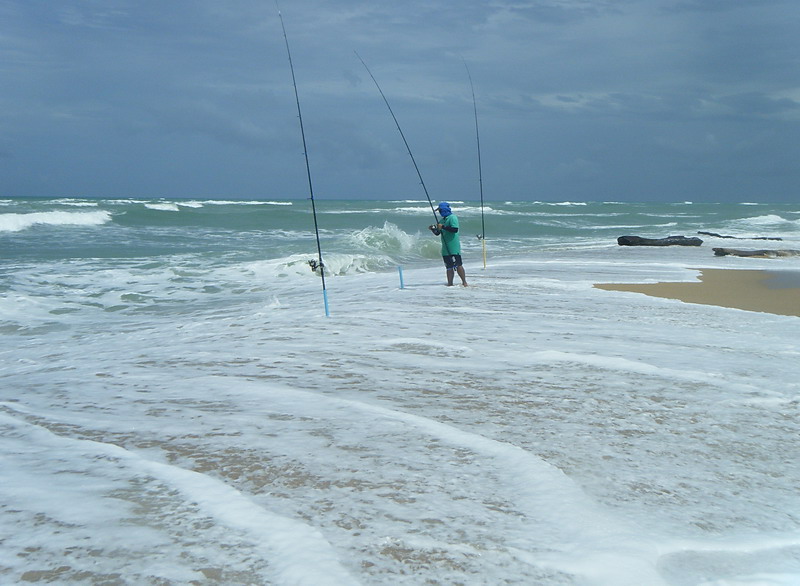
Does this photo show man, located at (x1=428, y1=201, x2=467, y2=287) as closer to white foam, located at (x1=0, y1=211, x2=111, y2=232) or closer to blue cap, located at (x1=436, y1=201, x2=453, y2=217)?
blue cap, located at (x1=436, y1=201, x2=453, y2=217)

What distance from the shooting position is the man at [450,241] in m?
10.5

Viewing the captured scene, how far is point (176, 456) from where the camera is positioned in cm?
354

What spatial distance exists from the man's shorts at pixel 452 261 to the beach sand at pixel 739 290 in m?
1.97

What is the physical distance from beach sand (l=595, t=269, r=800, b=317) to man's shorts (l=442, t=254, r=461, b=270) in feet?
6.46

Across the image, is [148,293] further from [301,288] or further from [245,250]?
[245,250]

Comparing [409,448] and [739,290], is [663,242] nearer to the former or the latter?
[739,290]

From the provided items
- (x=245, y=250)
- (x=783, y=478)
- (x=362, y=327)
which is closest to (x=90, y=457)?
(x=783, y=478)

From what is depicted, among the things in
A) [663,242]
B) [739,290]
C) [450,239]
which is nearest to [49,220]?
[663,242]

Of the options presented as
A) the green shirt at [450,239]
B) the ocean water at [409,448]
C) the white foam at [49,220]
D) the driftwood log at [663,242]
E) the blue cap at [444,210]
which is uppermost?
the white foam at [49,220]

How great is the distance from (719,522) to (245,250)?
18273 mm

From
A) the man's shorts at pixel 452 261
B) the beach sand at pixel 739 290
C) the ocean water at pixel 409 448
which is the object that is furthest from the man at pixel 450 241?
the ocean water at pixel 409 448

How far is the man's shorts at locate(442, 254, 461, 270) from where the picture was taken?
10.5 meters

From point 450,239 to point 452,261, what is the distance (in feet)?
1.01

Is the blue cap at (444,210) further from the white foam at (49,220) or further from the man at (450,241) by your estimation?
the white foam at (49,220)
